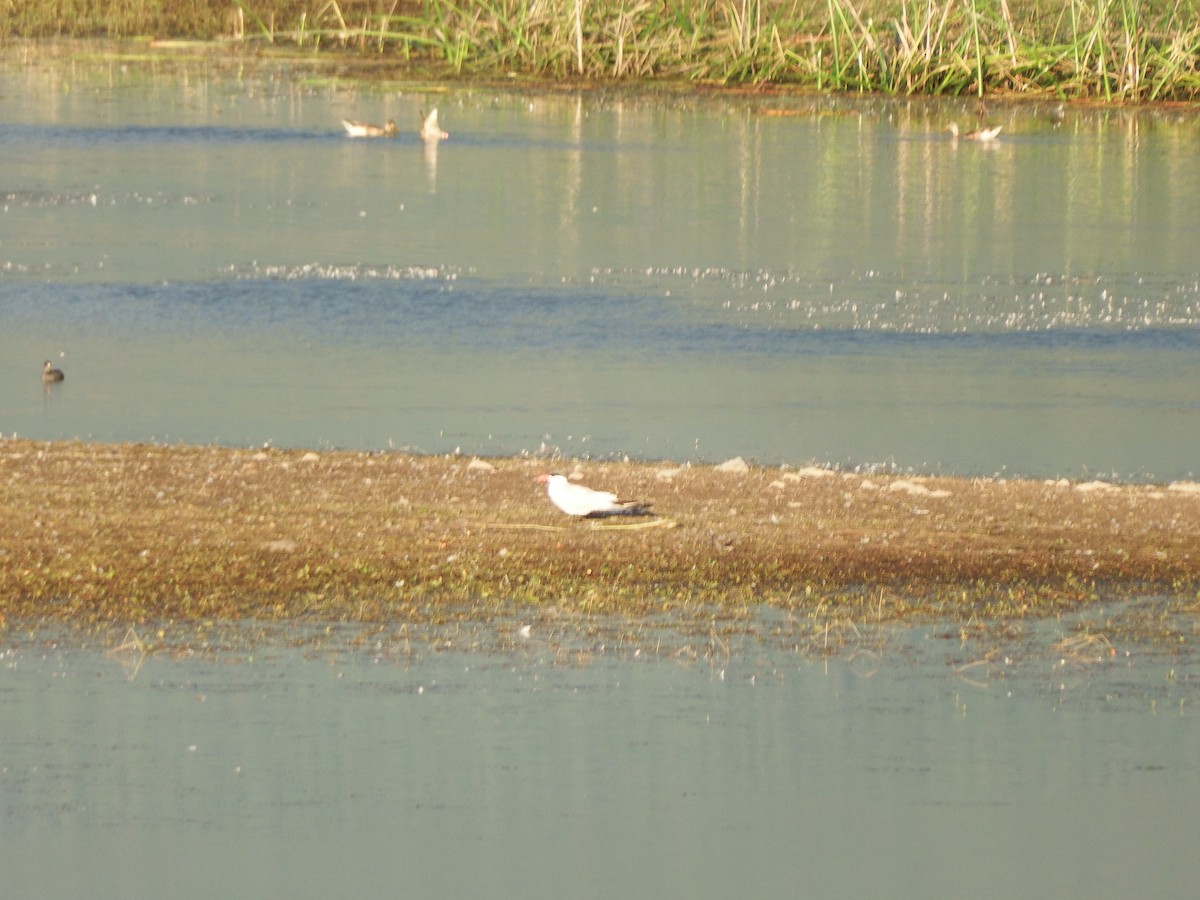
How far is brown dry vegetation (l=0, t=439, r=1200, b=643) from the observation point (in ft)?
24.5

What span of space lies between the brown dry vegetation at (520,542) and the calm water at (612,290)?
3.65 feet

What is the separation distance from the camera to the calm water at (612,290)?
1134 cm

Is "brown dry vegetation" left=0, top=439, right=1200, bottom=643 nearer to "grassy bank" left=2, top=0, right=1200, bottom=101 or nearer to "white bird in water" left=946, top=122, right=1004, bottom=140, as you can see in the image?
"white bird in water" left=946, top=122, right=1004, bottom=140

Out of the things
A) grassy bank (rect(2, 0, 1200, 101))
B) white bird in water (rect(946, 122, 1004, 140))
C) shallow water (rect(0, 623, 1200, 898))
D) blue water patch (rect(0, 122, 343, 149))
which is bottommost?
shallow water (rect(0, 623, 1200, 898))

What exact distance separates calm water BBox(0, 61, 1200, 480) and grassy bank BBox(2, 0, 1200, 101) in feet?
9.52

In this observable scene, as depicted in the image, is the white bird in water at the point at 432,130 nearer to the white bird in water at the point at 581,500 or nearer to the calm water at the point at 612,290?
the calm water at the point at 612,290

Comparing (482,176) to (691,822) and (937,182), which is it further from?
(691,822)

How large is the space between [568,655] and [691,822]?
1.19 metres

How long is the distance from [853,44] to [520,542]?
22303mm

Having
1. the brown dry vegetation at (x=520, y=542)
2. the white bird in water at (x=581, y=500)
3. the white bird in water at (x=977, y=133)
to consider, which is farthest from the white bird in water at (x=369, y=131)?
the white bird in water at (x=581, y=500)

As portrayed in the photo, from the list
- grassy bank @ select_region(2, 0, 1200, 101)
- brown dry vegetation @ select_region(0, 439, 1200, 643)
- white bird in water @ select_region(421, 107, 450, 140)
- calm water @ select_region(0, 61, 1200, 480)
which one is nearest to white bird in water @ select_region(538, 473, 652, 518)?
brown dry vegetation @ select_region(0, 439, 1200, 643)

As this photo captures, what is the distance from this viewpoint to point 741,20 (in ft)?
98.5

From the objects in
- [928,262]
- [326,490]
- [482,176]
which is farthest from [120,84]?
[326,490]

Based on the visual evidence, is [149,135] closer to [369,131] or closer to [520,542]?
[369,131]
